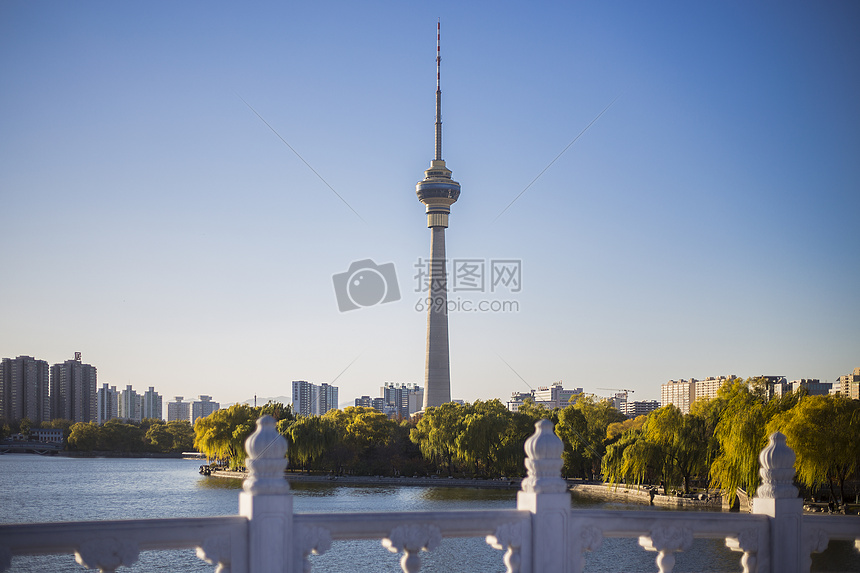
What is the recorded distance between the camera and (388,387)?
18438cm

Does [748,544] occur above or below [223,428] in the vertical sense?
above

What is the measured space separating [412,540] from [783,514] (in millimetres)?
2648

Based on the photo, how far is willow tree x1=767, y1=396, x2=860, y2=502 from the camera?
24.6m

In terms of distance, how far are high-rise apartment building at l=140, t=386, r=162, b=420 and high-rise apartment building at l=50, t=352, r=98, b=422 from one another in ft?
139

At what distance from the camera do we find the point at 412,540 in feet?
16.3

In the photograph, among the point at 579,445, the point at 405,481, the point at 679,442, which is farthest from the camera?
the point at 405,481

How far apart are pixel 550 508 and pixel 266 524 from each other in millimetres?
1812

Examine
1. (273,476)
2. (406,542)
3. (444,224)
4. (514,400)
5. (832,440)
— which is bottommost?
(514,400)

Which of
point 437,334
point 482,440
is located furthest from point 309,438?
point 437,334

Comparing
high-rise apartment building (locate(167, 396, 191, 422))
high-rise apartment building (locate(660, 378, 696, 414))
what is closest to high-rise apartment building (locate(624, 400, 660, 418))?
high-rise apartment building (locate(660, 378, 696, 414))

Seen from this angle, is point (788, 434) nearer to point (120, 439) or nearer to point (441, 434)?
point (441, 434)

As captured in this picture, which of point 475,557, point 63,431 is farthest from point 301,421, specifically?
point 63,431

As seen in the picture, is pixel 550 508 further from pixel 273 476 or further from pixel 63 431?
pixel 63 431

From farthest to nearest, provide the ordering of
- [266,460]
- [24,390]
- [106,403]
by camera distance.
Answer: [106,403], [24,390], [266,460]
